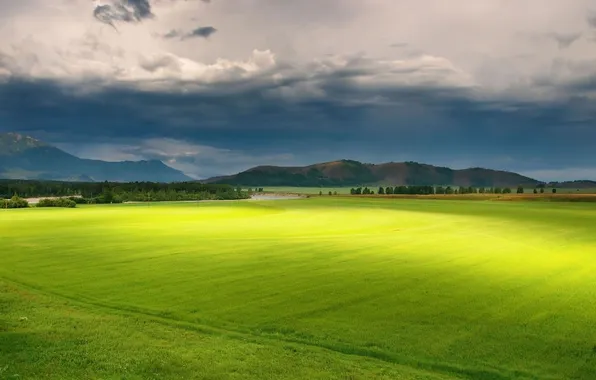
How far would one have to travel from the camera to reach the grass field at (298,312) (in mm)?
17672

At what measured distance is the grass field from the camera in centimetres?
1767

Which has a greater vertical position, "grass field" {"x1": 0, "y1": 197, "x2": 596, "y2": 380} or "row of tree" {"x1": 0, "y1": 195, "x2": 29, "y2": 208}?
"row of tree" {"x1": 0, "y1": 195, "x2": 29, "y2": 208}

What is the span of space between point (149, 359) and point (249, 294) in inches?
408

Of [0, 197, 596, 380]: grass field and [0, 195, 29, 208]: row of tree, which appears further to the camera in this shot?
[0, 195, 29, 208]: row of tree

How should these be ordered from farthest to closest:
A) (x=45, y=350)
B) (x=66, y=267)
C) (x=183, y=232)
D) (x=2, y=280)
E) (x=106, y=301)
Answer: (x=183, y=232) → (x=66, y=267) → (x=2, y=280) → (x=106, y=301) → (x=45, y=350)

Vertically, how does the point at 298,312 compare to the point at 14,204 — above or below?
below

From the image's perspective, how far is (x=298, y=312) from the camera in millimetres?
24312

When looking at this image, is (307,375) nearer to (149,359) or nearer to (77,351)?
(149,359)

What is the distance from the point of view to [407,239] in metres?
52.9

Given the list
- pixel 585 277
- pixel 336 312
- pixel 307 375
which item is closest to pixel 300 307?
pixel 336 312

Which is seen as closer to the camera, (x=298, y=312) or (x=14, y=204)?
(x=298, y=312)

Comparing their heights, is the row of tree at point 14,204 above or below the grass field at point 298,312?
above

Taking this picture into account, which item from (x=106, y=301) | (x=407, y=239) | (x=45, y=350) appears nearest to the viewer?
(x=45, y=350)

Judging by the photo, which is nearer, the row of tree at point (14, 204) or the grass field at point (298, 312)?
the grass field at point (298, 312)
